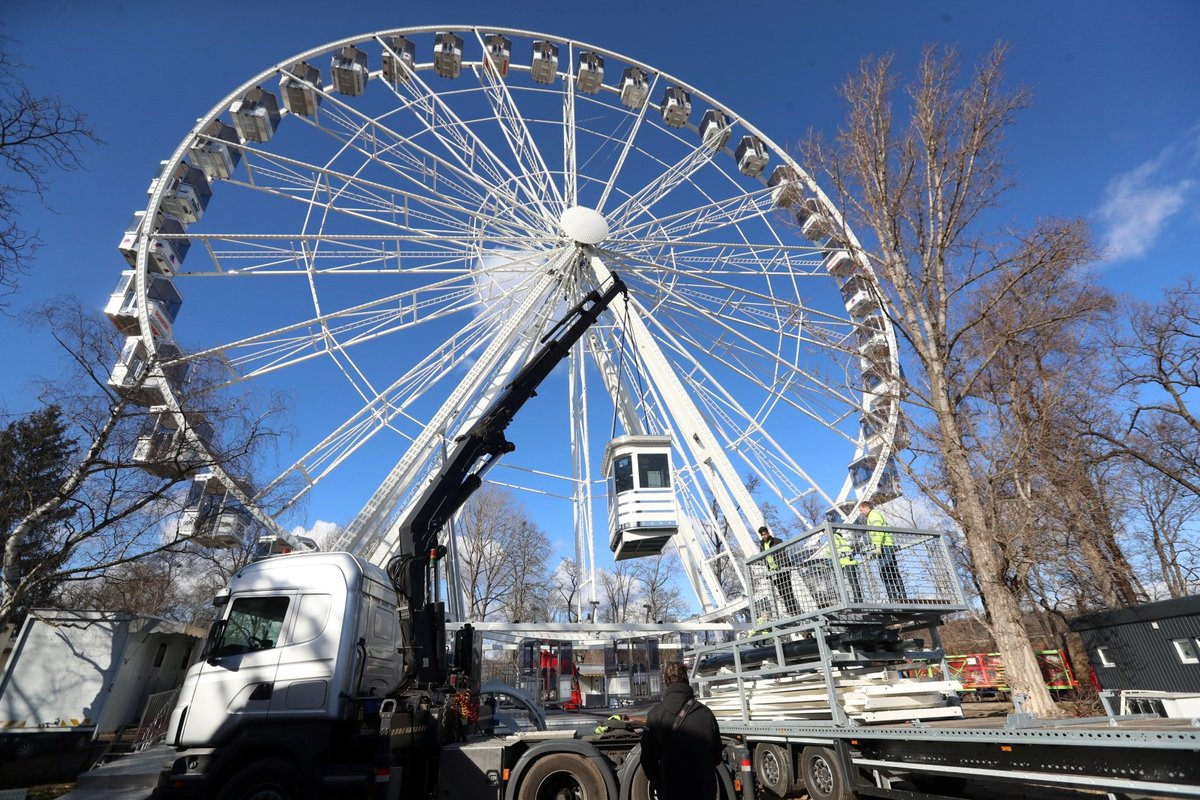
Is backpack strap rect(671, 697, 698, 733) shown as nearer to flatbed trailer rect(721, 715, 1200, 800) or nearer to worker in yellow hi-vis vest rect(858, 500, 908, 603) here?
flatbed trailer rect(721, 715, 1200, 800)

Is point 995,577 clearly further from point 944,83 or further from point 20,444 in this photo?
point 20,444

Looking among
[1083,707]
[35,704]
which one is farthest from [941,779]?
[35,704]

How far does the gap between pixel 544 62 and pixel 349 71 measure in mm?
5852

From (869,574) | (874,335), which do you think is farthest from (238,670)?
(874,335)

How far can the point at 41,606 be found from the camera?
12555mm

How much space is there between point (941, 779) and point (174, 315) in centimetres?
1773

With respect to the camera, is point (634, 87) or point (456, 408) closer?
point (456, 408)

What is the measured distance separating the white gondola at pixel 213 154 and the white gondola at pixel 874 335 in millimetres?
17304

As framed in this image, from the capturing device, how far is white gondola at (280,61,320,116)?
15891 millimetres

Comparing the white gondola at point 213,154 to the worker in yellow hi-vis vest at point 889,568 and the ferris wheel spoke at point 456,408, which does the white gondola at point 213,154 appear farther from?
the worker in yellow hi-vis vest at point 889,568

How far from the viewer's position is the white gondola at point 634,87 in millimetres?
19656

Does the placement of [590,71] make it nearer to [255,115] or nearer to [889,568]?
[255,115]

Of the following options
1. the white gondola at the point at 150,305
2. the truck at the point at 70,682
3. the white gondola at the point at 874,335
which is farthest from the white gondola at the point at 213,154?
the white gondola at the point at 874,335

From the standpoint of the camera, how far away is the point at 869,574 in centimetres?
605
